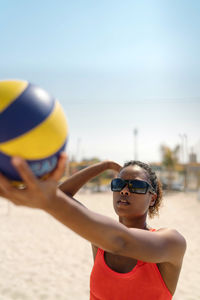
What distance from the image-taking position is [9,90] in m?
1.31

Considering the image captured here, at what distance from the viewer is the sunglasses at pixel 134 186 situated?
74.4 inches

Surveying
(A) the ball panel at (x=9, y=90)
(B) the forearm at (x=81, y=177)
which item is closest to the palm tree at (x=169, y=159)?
(B) the forearm at (x=81, y=177)

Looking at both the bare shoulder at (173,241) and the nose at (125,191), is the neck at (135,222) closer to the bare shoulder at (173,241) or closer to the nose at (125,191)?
Result: the nose at (125,191)

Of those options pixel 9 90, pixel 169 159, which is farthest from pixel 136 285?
pixel 169 159

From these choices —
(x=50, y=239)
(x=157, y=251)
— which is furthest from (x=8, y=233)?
(x=157, y=251)

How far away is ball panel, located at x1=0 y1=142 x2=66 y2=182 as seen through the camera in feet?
3.59

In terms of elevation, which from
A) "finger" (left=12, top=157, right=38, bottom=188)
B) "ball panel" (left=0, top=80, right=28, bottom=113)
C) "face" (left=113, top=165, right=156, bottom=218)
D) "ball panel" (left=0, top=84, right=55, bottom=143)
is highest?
"ball panel" (left=0, top=80, right=28, bottom=113)

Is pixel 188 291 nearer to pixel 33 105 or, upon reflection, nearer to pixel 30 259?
pixel 30 259

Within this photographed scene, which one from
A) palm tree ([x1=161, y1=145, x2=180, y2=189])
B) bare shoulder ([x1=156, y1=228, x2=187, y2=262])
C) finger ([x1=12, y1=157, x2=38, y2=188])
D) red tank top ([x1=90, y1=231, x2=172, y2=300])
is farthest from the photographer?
palm tree ([x1=161, y1=145, x2=180, y2=189])

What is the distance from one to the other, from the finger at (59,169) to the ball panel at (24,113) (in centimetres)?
17

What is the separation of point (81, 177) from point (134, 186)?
0.42m

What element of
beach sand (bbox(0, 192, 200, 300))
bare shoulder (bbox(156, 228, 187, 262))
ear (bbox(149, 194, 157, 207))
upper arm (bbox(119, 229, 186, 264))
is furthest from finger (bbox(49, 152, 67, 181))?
beach sand (bbox(0, 192, 200, 300))

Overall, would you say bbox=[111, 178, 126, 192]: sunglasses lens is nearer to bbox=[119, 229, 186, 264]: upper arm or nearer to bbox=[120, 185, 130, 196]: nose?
bbox=[120, 185, 130, 196]: nose

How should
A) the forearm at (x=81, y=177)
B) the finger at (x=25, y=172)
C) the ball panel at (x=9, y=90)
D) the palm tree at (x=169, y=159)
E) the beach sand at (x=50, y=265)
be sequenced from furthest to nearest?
the palm tree at (x=169, y=159), the beach sand at (x=50, y=265), the forearm at (x=81, y=177), the ball panel at (x=9, y=90), the finger at (x=25, y=172)
